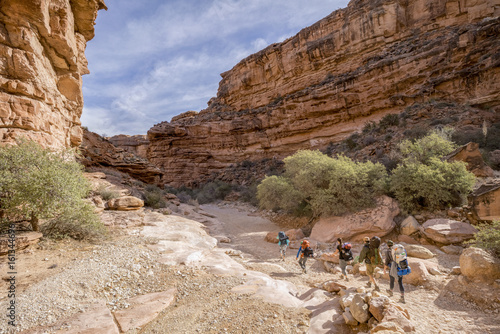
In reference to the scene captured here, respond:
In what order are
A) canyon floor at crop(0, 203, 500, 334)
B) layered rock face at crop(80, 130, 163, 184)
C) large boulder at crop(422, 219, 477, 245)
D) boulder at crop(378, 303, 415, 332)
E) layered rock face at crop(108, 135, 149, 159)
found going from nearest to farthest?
boulder at crop(378, 303, 415, 332)
canyon floor at crop(0, 203, 500, 334)
large boulder at crop(422, 219, 477, 245)
layered rock face at crop(80, 130, 163, 184)
layered rock face at crop(108, 135, 149, 159)

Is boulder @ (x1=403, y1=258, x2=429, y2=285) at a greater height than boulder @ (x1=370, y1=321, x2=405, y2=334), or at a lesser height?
lesser

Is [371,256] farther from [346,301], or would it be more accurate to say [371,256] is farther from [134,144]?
[134,144]

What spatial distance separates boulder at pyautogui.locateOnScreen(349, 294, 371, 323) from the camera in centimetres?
374

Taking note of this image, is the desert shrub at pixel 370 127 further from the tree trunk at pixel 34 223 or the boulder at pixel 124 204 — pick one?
the tree trunk at pixel 34 223

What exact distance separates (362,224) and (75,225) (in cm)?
1171

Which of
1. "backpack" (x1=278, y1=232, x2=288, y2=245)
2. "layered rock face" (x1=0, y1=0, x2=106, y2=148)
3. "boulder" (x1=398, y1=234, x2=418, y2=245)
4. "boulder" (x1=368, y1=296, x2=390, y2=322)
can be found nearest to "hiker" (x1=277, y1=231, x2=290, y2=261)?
"backpack" (x1=278, y1=232, x2=288, y2=245)

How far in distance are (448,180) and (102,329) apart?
13.6 metres

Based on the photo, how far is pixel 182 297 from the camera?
5.13 metres

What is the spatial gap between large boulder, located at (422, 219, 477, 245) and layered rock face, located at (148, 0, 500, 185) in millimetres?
19290

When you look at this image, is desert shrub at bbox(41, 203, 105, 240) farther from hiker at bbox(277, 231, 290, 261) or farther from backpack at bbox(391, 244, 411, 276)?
backpack at bbox(391, 244, 411, 276)

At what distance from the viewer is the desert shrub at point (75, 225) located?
22.9ft

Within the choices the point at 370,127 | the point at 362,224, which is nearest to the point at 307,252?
the point at 362,224

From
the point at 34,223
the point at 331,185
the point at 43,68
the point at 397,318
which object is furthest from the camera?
the point at 331,185

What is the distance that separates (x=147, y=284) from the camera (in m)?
5.54
